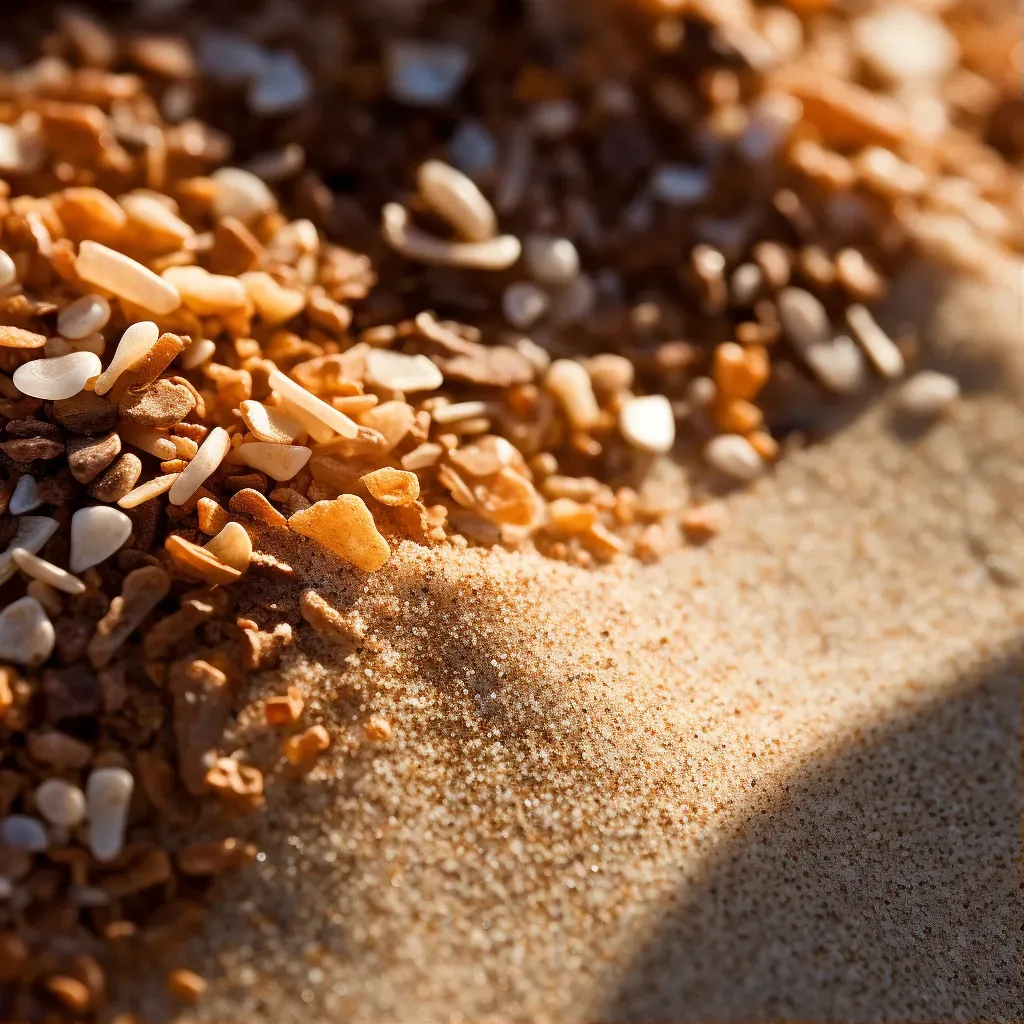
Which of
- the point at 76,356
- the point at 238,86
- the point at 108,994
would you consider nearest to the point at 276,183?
the point at 238,86

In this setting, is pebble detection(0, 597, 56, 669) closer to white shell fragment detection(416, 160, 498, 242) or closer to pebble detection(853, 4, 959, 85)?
white shell fragment detection(416, 160, 498, 242)

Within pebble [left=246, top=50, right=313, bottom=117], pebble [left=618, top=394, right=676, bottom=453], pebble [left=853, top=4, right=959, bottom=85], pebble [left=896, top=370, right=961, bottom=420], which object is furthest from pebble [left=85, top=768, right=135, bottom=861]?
pebble [left=853, top=4, right=959, bottom=85]

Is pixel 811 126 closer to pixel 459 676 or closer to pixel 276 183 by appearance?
pixel 276 183

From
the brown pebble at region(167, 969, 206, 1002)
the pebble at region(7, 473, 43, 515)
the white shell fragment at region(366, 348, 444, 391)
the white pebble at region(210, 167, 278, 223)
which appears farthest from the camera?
the white pebble at region(210, 167, 278, 223)

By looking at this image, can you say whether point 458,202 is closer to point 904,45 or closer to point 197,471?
point 197,471

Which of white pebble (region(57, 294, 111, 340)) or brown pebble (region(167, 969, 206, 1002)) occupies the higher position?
white pebble (region(57, 294, 111, 340))

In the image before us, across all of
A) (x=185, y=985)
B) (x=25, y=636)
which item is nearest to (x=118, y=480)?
(x=25, y=636)

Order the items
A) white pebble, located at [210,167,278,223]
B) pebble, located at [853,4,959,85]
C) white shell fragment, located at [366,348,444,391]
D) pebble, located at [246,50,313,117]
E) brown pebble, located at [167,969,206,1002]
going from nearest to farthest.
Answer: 1. brown pebble, located at [167,969,206,1002]
2. white shell fragment, located at [366,348,444,391]
3. white pebble, located at [210,167,278,223]
4. pebble, located at [246,50,313,117]
5. pebble, located at [853,4,959,85]
